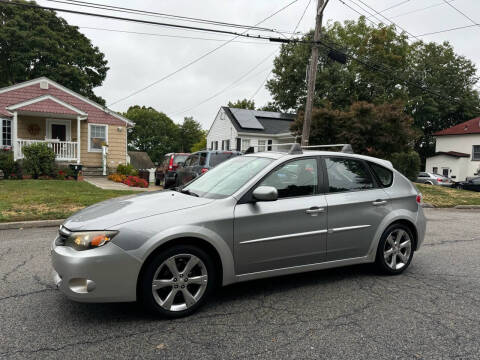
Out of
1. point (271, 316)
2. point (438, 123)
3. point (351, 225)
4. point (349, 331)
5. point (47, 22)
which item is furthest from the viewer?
point (438, 123)

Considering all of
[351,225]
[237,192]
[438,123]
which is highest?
[438,123]

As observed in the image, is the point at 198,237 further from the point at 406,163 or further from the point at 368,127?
the point at 406,163

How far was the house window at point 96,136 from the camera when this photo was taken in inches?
845

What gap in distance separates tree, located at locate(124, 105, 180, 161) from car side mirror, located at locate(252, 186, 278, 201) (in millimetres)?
71130

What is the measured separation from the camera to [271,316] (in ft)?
11.6

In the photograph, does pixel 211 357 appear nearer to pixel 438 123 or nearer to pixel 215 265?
pixel 215 265

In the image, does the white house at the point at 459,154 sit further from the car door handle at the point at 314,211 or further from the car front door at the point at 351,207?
the car door handle at the point at 314,211

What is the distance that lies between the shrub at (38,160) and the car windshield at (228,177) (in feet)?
46.9

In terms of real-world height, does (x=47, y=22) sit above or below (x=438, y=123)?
above

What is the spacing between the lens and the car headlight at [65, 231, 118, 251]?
3213mm

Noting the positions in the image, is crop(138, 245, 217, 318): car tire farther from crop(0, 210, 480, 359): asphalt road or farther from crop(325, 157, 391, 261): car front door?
crop(325, 157, 391, 261): car front door

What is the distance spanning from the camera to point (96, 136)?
21.7 m

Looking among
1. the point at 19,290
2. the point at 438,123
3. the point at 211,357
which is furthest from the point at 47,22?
the point at 438,123

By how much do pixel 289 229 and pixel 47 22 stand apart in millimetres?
37490
